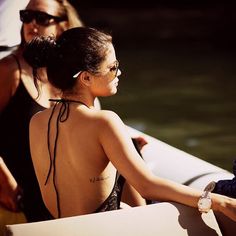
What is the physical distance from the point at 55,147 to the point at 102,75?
238mm

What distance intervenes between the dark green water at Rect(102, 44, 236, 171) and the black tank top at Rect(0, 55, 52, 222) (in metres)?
2.64

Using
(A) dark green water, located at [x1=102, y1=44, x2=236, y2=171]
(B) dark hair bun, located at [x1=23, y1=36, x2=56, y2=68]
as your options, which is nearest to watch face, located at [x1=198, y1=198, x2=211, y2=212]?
(B) dark hair bun, located at [x1=23, y1=36, x2=56, y2=68]

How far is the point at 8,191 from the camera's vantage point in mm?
2760

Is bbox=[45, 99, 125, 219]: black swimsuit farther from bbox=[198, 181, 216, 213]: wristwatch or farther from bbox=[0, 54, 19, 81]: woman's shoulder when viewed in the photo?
bbox=[0, 54, 19, 81]: woman's shoulder

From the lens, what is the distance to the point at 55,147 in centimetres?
222

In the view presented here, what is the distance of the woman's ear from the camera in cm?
219

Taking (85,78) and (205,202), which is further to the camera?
(85,78)

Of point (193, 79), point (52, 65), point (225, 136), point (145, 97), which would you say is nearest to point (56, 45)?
point (52, 65)

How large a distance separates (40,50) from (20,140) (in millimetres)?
552

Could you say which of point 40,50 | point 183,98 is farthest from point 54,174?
point 183,98

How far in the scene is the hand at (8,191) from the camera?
2.74 metres

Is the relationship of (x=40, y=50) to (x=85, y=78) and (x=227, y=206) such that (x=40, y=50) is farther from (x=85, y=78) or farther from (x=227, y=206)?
(x=227, y=206)

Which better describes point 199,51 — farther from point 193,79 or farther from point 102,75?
point 102,75

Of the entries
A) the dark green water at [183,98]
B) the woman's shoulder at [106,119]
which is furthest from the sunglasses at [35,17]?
the dark green water at [183,98]
